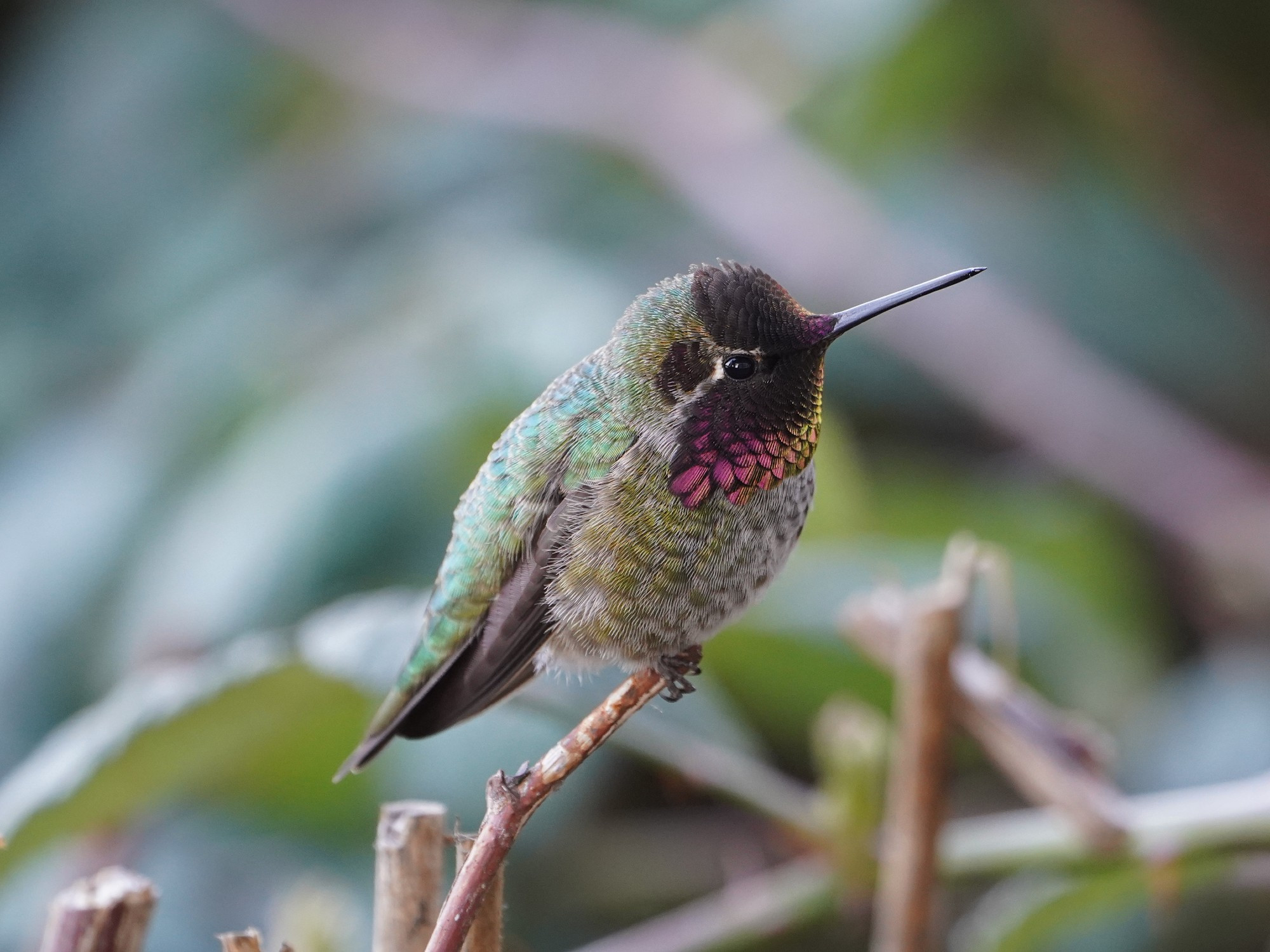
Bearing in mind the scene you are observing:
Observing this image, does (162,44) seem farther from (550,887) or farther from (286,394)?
(550,887)

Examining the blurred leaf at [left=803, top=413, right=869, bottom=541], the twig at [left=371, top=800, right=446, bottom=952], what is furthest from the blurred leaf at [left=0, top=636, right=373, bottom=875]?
the blurred leaf at [left=803, top=413, right=869, bottom=541]

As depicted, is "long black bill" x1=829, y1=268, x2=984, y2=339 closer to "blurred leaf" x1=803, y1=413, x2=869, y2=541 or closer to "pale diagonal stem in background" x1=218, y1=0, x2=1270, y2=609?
"blurred leaf" x1=803, y1=413, x2=869, y2=541

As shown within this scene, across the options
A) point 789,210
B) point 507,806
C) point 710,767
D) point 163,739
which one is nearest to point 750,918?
point 710,767

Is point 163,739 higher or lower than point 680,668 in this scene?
higher

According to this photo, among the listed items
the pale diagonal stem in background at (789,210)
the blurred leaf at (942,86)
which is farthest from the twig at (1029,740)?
the blurred leaf at (942,86)

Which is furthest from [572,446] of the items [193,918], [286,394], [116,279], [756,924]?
[116,279]

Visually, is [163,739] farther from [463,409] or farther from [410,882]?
[463,409]
